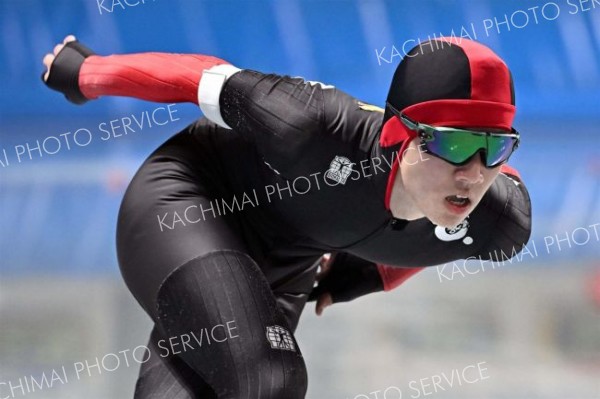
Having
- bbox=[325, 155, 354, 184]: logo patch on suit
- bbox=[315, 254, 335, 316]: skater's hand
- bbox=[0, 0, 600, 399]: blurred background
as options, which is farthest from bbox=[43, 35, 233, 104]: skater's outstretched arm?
bbox=[0, 0, 600, 399]: blurred background

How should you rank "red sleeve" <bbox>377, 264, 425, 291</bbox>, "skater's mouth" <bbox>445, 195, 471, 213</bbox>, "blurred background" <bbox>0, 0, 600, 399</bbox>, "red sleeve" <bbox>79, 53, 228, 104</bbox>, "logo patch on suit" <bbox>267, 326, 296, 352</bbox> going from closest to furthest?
"logo patch on suit" <bbox>267, 326, 296, 352</bbox>, "skater's mouth" <bbox>445, 195, 471, 213</bbox>, "red sleeve" <bbox>79, 53, 228, 104</bbox>, "red sleeve" <bbox>377, 264, 425, 291</bbox>, "blurred background" <bbox>0, 0, 600, 399</bbox>

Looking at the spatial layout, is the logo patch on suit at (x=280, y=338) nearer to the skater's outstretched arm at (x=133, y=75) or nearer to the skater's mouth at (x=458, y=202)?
the skater's mouth at (x=458, y=202)

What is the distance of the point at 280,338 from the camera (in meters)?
1.79

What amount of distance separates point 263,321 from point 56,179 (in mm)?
2718

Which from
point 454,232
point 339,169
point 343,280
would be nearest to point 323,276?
point 343,280

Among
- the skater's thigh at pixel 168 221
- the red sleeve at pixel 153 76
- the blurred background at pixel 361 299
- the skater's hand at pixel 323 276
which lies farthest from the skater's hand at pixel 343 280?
the red sleeve at pixel 153 76

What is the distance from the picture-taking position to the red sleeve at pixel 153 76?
209 cm

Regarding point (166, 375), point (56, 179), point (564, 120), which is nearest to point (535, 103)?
point (564, 120)

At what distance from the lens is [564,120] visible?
4570 mm

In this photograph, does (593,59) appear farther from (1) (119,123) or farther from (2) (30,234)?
→ (2) (30,234)

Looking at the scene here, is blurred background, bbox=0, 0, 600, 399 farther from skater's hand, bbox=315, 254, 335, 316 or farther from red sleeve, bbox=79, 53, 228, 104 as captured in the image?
red sleeve, bbox=79, 53, 228, 104

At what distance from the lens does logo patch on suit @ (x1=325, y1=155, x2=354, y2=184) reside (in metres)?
1.96

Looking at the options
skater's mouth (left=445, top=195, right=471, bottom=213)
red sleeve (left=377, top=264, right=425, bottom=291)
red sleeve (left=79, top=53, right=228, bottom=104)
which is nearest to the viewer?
skater's mouth (left=445, top=195, right=471, bottom=213)

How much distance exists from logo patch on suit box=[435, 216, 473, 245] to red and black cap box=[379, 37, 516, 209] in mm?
335
